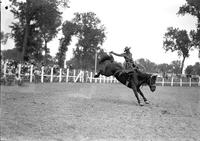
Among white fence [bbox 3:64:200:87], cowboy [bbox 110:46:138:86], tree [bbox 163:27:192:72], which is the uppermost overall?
tree [bbox 163:27:192:72]

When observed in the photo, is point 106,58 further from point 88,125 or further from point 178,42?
point 88,125

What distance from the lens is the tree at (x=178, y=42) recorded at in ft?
40.5

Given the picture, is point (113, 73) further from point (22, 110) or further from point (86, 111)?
point (22, 110)

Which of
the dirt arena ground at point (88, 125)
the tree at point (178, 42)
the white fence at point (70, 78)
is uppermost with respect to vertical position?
the tree at point (178, 42)

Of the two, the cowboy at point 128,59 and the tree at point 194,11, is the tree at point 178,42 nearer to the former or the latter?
the tree at point 194,11

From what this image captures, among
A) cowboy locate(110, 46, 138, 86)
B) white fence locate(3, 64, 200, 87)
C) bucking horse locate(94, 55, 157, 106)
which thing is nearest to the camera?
cowboy locate(110, 46, 138, 86)

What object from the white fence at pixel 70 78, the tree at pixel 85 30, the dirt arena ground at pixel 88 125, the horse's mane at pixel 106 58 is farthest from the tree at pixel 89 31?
the white fence at pixel 70 78

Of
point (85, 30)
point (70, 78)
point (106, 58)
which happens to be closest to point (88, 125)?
point (85, 30)

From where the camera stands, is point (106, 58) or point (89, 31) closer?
point (89, 31)

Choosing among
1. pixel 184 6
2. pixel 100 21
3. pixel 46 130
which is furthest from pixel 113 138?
pixel 184 6

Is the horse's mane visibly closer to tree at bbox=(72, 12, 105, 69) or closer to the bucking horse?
the bucking horse

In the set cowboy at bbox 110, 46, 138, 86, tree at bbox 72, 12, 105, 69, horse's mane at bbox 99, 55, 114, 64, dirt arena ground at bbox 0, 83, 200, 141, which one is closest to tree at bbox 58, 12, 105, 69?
tree at bbox 72, 12, 105, 69

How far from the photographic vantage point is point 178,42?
1283cm

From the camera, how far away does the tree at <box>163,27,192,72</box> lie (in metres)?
12.3
